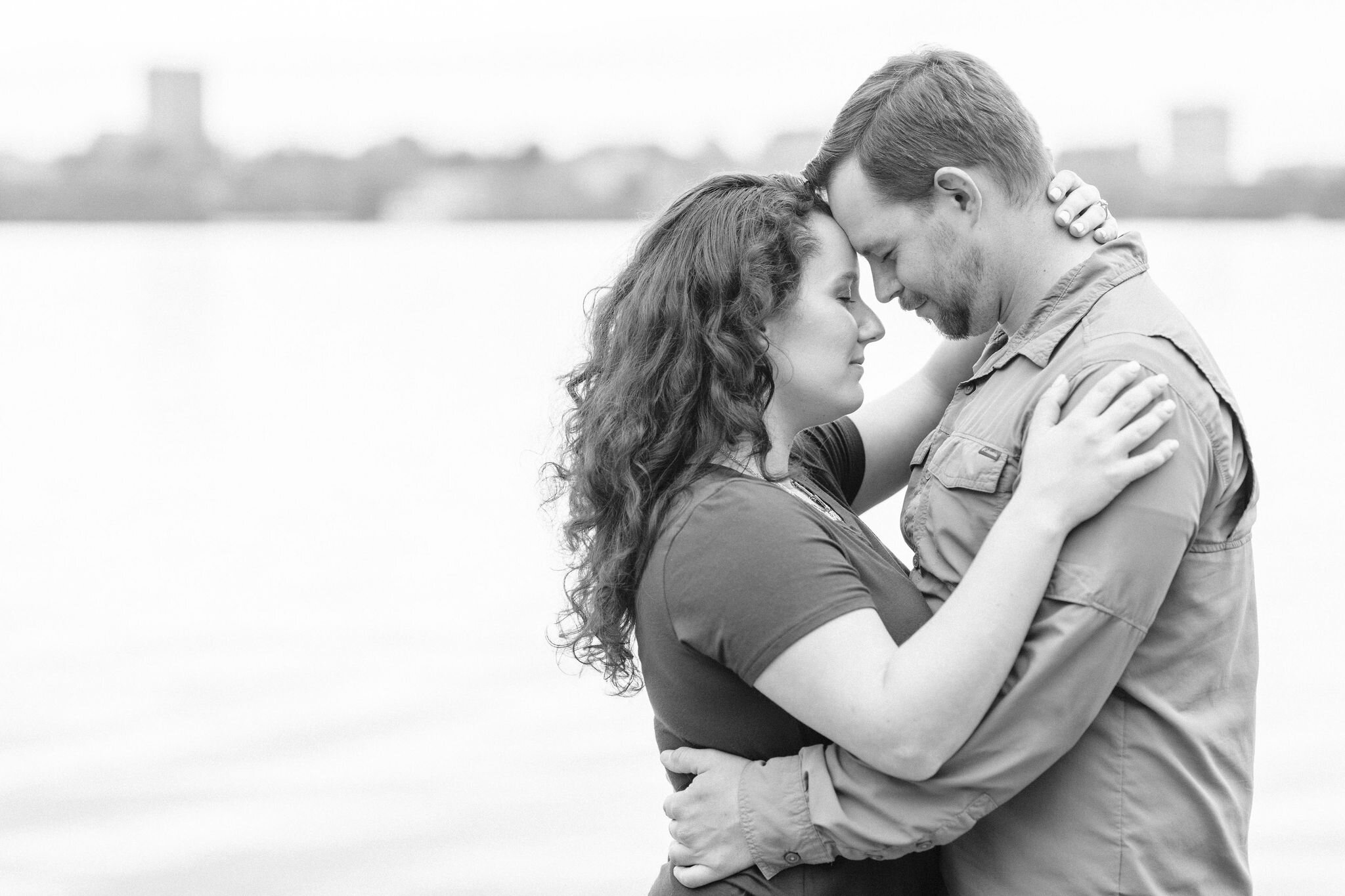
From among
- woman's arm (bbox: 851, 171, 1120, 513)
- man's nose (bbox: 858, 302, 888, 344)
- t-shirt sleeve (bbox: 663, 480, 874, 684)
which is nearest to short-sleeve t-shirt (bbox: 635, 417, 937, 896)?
t-shirt sleeve (bbox: 663, 480, 874, 684)

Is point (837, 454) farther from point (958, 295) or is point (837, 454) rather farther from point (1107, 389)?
point (1107, 389)

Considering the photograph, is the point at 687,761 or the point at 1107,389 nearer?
the point at 1107,389

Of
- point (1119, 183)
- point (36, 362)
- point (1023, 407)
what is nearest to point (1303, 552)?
point (1023, 407)

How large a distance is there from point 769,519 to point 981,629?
0.32 meters

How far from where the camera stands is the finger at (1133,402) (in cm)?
186

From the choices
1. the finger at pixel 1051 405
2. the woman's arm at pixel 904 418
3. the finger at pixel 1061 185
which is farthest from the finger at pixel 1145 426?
the woman's arm at pixel 904 418

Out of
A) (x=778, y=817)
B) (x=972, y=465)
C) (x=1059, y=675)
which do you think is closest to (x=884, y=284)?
(x=972, y=465)

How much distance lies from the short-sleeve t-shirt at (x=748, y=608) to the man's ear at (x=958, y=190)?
1.67 ft

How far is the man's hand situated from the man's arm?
0.11 metres

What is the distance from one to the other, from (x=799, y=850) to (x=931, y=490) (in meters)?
0.54

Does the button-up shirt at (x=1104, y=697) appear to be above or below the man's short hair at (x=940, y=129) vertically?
below

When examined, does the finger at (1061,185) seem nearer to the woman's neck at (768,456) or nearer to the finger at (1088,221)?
the finger at (1088,221)

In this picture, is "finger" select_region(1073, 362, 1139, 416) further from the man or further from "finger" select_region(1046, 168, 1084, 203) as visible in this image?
"finger" select_region(1046, 168, 1084, 203)

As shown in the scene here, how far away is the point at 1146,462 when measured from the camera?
183cm
